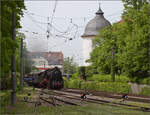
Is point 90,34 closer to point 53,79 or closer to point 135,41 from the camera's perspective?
point 53,79

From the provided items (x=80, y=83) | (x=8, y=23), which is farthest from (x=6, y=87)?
(x=8, y=23)

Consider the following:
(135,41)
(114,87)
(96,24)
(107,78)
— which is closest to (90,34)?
(96,24)

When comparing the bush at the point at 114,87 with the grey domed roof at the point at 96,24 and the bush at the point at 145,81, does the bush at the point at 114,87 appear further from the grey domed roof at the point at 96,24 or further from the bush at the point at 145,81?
the grey domed roof at the point at 96,24

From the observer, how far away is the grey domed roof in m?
65.2

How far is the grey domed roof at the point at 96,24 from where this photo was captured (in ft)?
214

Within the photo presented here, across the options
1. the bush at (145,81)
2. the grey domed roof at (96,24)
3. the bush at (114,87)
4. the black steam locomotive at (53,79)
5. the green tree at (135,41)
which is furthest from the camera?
the grey domed roof at (96,24)

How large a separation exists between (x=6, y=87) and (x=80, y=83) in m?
8.72

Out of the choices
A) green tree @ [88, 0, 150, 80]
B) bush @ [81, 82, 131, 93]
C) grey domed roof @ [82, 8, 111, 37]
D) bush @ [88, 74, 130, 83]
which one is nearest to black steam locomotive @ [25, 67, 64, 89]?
bush @ [81, 82, 131, 93]

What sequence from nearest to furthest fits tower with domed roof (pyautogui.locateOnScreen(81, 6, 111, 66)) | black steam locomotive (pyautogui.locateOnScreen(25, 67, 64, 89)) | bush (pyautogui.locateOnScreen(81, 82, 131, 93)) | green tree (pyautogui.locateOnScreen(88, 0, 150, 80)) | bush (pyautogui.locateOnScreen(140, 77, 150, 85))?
1. green tree (pyautogui.locateOnScreen(88, 0, 150, 80))
2. bush (pyautogui.locateOnScreen(81, 82, 131, 93))
3. bush (pyautogui.locateOnScreen(140, 77, 150, 85))
4. black steam locomotive (pyautogui.locateOnScreen(25, 67, 64, 89))
5. tower with domed roof (pyautogui.locateOnScreen(81, 6, 111, 66))

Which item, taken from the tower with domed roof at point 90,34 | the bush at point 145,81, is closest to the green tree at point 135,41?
the bush at point 145,81

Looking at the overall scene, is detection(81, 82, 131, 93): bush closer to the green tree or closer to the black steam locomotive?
the green tree

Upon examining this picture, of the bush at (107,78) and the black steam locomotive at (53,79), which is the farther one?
the bush at (107,78)

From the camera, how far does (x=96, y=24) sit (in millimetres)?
70438

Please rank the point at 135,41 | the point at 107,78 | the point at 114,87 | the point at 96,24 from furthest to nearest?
the point at 96,24
the point at 107,78
the point at 114,87
the point at 135,41
